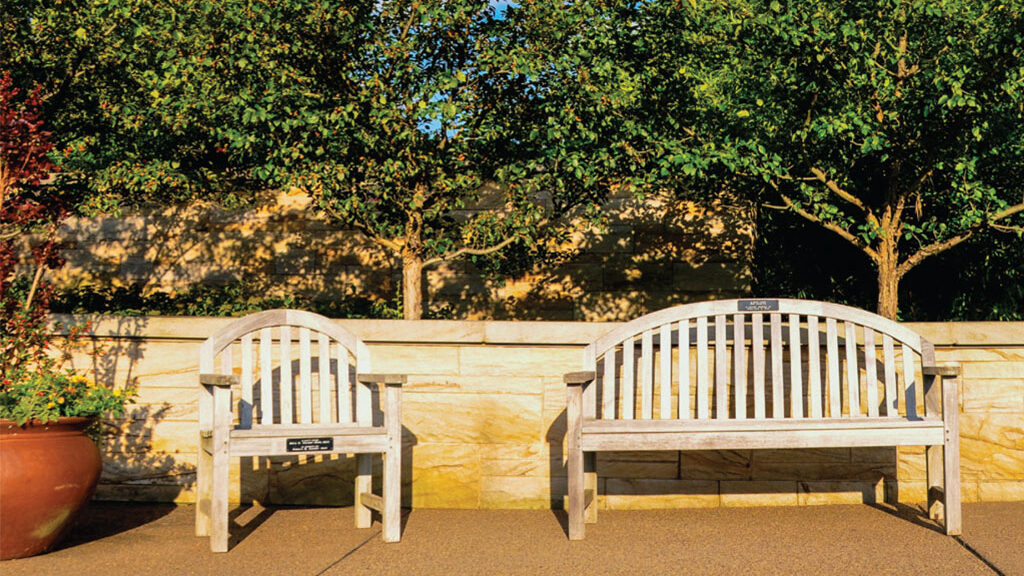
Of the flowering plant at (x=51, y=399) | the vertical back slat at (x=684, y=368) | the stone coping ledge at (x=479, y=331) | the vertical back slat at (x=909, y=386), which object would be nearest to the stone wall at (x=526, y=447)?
the stone coping ledge at (x=479, y=331)

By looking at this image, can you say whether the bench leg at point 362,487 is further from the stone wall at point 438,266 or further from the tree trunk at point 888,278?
the stone wall at point 438,266

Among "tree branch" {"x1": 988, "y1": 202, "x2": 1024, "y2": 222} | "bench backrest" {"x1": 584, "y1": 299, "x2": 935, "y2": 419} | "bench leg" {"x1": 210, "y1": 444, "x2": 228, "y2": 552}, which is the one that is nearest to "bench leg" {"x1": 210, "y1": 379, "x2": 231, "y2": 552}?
"bench leg" {"x1": 210, "y1": 444, "x2": 228, "y2": 552}

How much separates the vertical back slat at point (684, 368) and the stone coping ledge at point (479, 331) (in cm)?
58

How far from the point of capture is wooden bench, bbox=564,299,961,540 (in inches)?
189

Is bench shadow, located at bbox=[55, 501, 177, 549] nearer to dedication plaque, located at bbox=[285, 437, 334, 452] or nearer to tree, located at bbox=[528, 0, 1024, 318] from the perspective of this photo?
dedication plaque, located at bbox=[285, 437, 334, 452]

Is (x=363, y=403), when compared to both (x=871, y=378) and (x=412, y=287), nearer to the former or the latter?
(x=412, y=287)

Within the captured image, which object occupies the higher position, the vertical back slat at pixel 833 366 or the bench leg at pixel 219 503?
the vertical back slat at pixel 833 366

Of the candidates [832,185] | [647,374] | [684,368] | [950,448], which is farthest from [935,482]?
[832,185]

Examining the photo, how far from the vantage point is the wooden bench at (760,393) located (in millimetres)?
4809

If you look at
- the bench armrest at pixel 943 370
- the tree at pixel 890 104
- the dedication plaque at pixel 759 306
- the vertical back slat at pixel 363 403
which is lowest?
the vertical back slat at pixel 363 403

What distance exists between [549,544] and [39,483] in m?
2.38

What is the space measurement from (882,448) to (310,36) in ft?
14.6

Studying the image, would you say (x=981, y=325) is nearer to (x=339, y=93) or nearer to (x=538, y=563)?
(x=538, y=563)

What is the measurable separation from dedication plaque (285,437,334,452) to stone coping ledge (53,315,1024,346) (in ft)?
4.17
